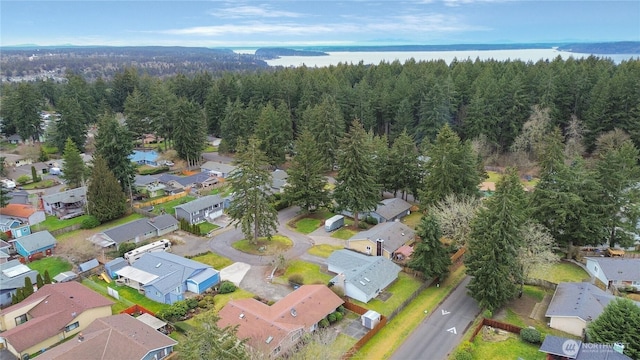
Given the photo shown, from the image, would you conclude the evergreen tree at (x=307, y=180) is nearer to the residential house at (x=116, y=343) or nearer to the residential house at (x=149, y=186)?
the residential house at (x=149, y=186)

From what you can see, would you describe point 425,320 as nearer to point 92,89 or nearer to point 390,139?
point 390,139

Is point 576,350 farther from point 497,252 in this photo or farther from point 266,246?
point 266,246

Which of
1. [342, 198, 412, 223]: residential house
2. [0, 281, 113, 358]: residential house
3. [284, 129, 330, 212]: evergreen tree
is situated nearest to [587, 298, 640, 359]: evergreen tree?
[342, 198, 412, 223]: residential house

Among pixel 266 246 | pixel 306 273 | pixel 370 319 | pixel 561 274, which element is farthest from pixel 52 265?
pixel 561 274

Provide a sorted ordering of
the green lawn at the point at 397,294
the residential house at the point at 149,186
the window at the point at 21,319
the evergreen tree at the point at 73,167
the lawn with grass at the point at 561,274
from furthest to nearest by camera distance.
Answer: the residential house at the point at 149,186 < the evergreen tree at the point at 73,167 < the lawn with grass at the point at 561,274 < the green lawn at the point at 397,294 < the window at the point at 21,319

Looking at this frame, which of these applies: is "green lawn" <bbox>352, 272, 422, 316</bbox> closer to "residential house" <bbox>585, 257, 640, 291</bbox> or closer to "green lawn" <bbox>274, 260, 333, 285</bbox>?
"green lawn" <bbox>274, 260, 333, 285</bbox>

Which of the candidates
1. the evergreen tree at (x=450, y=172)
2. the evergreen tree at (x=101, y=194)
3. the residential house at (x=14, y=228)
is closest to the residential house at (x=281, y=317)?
the evergreen tree at (x=450, y=172)
